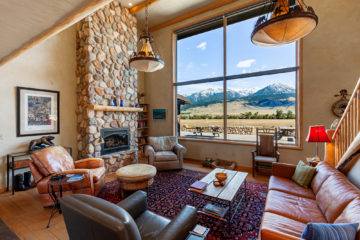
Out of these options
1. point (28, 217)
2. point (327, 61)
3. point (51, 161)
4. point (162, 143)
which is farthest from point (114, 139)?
point (327, 61)

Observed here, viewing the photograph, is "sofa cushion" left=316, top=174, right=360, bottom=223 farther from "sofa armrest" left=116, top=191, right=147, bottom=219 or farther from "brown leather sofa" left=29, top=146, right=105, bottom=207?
"brown leather sofa" left=29, top=146, right=105, bottom=207

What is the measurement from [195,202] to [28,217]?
8.15 ft

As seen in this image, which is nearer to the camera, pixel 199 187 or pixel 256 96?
pixel 199 187

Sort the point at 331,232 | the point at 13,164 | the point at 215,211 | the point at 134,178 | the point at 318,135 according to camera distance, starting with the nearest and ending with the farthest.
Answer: the point at 331,232
the point at 215,211
the point at 134,178
the point at 318,135
the point at 13,164

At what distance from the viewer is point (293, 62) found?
3939 mm

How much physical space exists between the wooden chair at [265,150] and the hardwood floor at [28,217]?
3778 millimetres

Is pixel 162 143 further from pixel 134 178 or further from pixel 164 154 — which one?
pixel 134 178

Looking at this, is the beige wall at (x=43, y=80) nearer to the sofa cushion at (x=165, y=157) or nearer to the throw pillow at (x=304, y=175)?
the sofa cushion at (x=165, y=157)

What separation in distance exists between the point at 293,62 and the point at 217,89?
2001mm

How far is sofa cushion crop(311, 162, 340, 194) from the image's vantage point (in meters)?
2.06

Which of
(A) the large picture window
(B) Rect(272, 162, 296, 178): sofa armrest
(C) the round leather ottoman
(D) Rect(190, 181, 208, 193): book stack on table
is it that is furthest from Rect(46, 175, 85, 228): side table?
(A) the large picture window

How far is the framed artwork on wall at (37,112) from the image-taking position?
3289 millimetres


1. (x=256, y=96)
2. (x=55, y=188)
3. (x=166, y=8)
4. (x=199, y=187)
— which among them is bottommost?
(x=55, y=188)

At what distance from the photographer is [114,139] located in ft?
14.7
